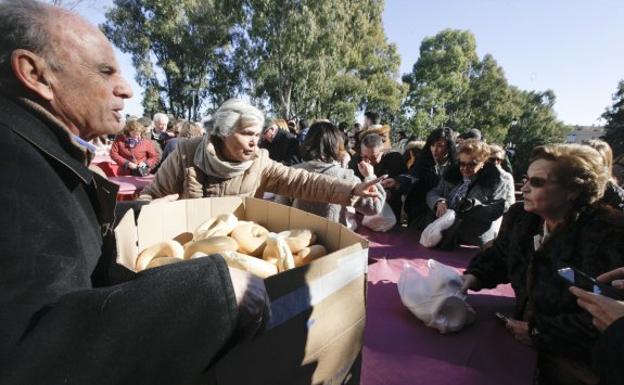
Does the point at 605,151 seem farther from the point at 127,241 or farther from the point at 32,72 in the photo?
the point at 32,72

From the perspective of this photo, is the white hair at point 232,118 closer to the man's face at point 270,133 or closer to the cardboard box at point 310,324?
the cardboard box at point 310,324

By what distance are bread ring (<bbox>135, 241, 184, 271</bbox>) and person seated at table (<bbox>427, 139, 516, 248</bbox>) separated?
7.11 ft

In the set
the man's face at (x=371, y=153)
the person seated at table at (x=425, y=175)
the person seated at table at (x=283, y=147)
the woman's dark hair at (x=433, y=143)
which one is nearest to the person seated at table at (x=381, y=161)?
the man's face at (x=371, y=153)

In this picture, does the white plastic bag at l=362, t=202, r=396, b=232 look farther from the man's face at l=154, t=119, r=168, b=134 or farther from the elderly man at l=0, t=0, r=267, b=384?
the man's face at l=154, t=119, r=168, b=134

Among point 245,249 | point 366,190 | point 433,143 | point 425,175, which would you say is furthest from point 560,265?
point 433,143

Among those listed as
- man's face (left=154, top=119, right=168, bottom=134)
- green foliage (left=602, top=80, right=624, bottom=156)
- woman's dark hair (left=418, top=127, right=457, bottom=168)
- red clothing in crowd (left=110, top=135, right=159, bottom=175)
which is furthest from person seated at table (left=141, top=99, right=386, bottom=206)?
green foliage (left=602, top=80, right=624, bottom=156)

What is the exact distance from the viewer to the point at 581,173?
1.59 metres

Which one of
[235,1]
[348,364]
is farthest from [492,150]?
[235,1]

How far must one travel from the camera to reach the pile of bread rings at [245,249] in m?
1.06

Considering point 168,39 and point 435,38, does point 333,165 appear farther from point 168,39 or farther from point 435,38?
point 435,38

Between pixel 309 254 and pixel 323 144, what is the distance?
6.21 ft

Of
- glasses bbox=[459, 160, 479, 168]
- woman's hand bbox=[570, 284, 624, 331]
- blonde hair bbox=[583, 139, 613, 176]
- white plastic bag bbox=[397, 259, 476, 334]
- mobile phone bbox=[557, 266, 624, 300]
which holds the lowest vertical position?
white plastic bag bbox=[397, 259, 476, 334]

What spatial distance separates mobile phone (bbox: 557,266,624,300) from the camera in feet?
3.66

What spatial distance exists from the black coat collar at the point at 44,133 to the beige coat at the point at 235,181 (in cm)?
121
